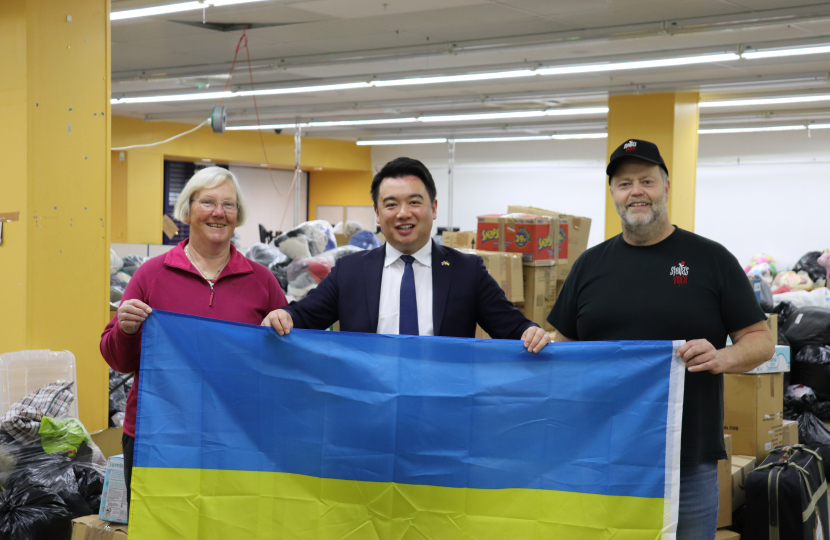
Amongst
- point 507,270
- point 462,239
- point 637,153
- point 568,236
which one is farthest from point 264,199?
point 637,153

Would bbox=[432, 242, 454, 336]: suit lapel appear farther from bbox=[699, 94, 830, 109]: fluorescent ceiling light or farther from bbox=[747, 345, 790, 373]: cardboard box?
bbox=[699, 94, 830, 109]: fluorescent ceiling light

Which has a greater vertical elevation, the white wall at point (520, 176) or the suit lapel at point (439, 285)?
the white wall at point (520, 176)

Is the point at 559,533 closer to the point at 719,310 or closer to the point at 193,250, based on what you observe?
the point at 719,310

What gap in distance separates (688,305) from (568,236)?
4647 mm

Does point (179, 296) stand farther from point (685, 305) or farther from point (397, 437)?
point (685, 305)

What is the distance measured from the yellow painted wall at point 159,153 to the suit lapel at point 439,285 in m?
14.4

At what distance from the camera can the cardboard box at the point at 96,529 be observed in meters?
2.91

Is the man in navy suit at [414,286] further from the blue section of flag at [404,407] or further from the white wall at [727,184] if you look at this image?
the white wall at [727,184]

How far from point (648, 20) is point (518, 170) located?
11.1m

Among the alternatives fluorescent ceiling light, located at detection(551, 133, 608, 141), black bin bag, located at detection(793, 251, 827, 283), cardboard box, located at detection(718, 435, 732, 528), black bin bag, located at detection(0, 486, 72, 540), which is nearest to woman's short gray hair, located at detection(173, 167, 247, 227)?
black bin bag, located at detection(0, 486, 72, 540)

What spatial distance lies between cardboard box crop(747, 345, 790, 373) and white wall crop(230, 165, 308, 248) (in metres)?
15.8

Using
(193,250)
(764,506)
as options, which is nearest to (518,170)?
(764,506)

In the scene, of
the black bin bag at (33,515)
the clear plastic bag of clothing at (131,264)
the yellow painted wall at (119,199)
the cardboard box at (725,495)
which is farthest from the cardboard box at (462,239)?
the yellow painted wall at (119,199)

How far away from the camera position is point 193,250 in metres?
2.40
